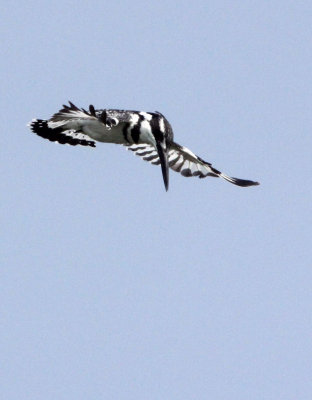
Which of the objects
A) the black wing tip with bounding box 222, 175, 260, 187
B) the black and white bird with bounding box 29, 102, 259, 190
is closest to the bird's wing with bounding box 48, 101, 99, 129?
the black and white bird with bounding box 29, 102, 259, 190

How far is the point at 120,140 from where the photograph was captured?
42.8 feet

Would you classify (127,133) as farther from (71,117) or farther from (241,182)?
(241,182)

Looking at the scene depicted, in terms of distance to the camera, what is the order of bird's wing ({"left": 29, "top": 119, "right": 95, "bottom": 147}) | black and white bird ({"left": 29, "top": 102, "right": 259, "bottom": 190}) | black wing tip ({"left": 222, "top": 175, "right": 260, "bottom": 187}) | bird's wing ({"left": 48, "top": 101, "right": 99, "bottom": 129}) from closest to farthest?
1. bird's wing ({"left": 48, "top": 101, "right": 99, "bottom": 129})
2. black and white bird ({"left": 29, "top": 102, "right": 259, "bottom": 190})
3. bird's wing ({"left": 29, "top": 119, "right": 95, "bottom": 147})
4. black wing tip ({"left": 222, "top": 175, "right": 260, "bottom": 187})

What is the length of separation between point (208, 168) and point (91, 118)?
8.54 feet

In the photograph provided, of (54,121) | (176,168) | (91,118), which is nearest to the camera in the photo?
(91,118)

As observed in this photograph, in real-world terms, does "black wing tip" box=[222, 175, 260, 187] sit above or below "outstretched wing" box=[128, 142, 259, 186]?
below

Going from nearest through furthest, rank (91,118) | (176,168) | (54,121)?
(91,118) < (54,121) < (176,168)

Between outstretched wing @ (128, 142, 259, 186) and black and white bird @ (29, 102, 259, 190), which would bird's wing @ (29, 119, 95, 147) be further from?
outstretched wing @ (128, 142, 259, 186)

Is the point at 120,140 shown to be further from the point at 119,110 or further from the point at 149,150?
the point at 149,150

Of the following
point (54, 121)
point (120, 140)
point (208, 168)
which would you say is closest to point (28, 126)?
point (54, 121)

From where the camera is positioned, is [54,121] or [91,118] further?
[54,121]

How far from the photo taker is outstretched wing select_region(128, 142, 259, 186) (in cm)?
1435

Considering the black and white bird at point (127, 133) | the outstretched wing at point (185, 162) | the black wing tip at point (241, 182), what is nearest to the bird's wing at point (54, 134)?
the black and white bird at point (127, 133)

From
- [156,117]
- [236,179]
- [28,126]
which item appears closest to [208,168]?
[236,179]
